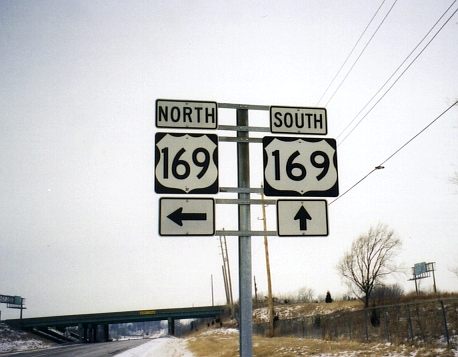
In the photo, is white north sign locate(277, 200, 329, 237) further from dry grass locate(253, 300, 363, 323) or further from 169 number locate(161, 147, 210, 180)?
dry grass locate(253, 300, 363, 323)

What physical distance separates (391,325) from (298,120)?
3092 centimetres

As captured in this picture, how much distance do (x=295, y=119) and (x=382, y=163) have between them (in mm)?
9338

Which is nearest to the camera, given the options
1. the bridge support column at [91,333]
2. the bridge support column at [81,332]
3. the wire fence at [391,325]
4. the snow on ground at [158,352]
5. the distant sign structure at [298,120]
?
the distant sign structure at [298,120]

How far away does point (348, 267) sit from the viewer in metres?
55.3

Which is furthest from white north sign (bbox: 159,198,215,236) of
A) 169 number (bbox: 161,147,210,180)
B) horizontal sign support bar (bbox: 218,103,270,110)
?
horizontal sign support bar (bbox: 218,103,270,110)

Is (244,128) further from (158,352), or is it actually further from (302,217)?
(158,352)

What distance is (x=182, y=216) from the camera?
450 cm

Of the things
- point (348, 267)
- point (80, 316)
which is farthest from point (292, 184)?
point (80, 316)

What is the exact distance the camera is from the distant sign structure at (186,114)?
487cm

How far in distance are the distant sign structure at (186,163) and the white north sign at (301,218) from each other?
749 mm

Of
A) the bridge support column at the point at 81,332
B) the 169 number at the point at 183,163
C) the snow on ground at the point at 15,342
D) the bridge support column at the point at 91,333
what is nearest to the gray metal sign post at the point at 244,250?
the 169 number at the point at 183,163

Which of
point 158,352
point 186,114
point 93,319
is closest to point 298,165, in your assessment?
point 186,114

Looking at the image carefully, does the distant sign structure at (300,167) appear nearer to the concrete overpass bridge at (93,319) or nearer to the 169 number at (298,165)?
the 169 number at (298,165)

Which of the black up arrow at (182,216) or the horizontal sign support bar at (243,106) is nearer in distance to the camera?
the black up arrow at (182,216)
